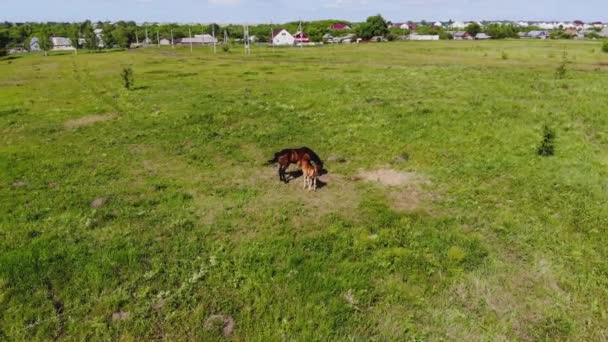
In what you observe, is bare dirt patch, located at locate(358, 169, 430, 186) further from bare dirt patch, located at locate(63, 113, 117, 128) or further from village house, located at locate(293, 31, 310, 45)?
village house, located at locate(293, 31, 310, 45)

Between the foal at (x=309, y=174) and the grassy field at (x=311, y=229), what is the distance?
319 millimetres

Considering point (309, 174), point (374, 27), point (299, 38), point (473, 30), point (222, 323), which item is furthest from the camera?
point (473, 30)

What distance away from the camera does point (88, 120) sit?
2552 cm

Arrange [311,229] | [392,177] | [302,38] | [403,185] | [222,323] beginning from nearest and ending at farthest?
[222,323], [311,229], [403,185], [392,177], [302,38]

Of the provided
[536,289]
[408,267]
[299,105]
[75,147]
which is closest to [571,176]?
[536,289]

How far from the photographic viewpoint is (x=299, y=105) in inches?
1109

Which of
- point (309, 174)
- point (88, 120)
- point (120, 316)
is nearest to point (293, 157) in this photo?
point (309, 174)

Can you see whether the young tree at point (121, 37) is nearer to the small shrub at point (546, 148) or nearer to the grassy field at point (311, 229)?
the grassy field at point (311, 229)

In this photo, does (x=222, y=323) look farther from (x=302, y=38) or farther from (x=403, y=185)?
(x=302, y=38)

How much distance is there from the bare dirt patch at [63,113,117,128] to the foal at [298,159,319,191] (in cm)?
1667

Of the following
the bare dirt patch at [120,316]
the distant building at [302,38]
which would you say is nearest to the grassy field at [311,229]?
the bare dirt patch at [120,316]

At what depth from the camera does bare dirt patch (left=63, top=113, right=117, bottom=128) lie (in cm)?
2431

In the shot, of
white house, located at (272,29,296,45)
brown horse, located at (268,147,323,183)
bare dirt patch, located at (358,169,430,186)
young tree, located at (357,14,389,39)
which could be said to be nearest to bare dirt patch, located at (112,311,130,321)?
brown horse, located at (268,147,323,183)

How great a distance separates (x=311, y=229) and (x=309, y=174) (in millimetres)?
2710
